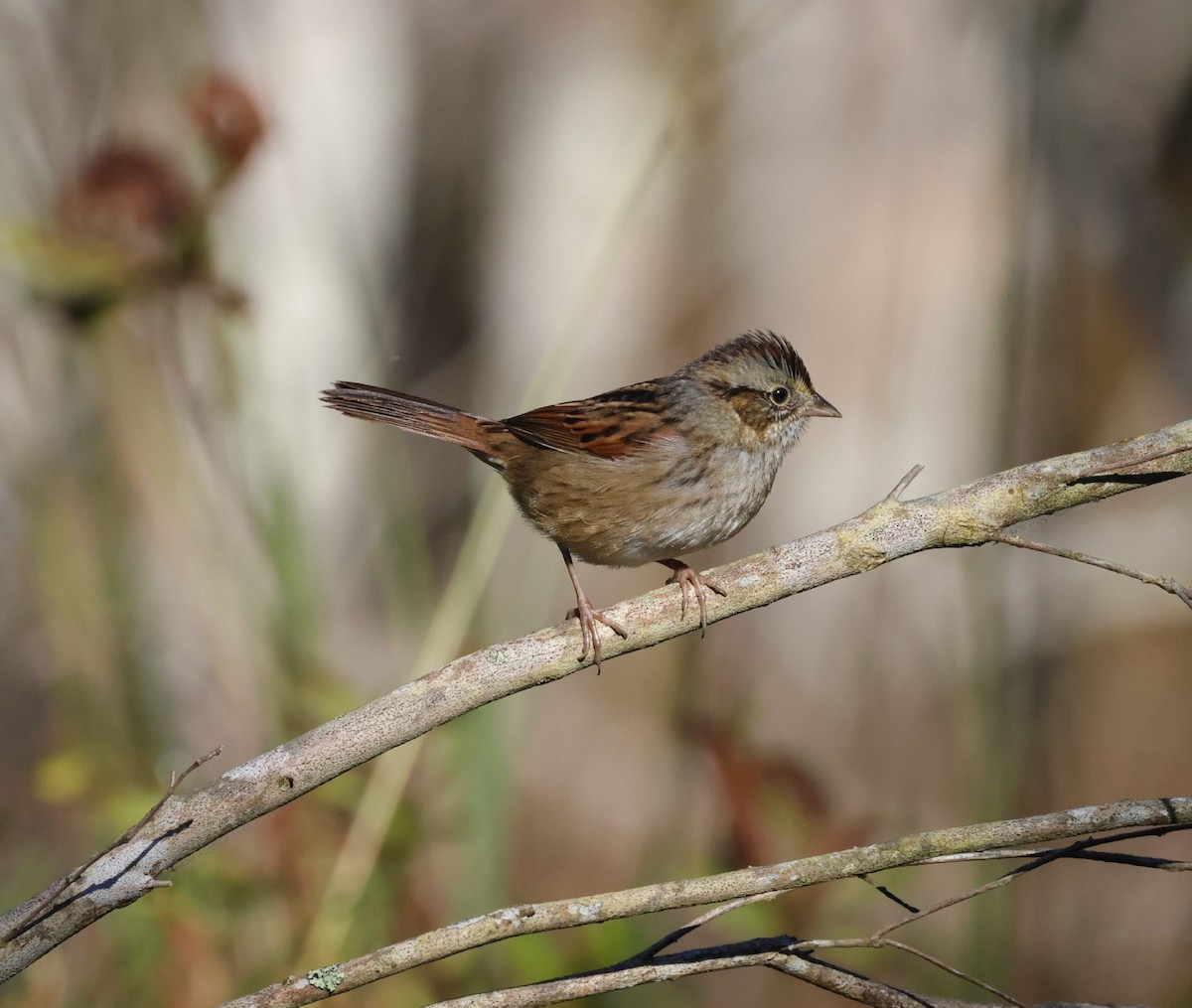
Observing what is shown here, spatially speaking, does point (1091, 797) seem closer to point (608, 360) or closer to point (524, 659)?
point (608, 360)

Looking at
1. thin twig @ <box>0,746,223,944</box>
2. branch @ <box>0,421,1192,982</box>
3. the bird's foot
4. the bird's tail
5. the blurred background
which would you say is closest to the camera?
thin twig @ <box>0,746,223,944</box>

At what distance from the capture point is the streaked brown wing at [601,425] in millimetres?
3645

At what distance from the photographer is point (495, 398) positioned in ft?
27.3

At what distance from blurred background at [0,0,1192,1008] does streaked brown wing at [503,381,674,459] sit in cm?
16

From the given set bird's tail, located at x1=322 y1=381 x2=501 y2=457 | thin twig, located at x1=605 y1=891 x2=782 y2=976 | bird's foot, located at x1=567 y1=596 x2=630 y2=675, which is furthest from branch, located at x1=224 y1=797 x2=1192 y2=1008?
bird's tail, located at x1=322 y1=381 x2=501 y2=457

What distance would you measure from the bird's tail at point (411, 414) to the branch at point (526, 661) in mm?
1400

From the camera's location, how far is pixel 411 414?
12.2 feet

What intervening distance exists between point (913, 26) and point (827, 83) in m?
0.61

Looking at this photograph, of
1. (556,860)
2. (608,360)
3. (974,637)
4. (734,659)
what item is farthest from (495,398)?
(974,637)

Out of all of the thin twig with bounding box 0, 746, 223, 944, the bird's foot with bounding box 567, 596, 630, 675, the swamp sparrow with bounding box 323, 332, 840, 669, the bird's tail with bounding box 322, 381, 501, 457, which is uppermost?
the bird's tail with bounding box 322, 381, 501, 457

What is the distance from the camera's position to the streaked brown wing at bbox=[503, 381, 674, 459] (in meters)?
3.64

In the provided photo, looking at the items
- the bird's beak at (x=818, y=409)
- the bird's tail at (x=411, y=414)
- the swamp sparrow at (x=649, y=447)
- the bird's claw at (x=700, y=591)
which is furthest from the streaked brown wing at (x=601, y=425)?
the bird's claw at (x=700, y=591)

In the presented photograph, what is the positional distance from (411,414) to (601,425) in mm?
571

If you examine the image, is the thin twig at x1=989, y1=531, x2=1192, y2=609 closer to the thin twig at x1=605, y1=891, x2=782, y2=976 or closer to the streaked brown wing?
the thin twig at x1=605, y1=891, x2=782, y2=976
